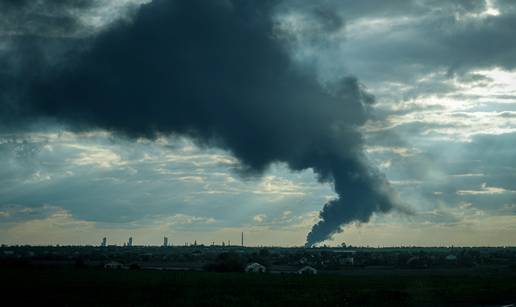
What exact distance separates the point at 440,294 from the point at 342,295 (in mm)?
10976

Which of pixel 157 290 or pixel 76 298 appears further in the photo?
pixel 157 290

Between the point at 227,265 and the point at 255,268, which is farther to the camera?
the point at 227,265

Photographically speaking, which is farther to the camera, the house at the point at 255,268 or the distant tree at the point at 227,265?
the distant tree at the point at 227,265

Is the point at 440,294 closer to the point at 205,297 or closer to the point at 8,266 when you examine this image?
the point at 205,297

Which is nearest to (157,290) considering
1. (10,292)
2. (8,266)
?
(10,292)

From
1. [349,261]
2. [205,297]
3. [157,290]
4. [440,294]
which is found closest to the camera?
[205,297]

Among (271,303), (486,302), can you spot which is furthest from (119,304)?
(486,302)

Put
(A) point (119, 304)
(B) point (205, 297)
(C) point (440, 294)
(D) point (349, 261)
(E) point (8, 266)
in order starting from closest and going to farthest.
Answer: (A) point (119, 304)
(B) point (205, 297)
(C) point (440, 294)
(E) point (8, 266)
(D) point (349, 261)

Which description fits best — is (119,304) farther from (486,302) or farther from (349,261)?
(349,261)

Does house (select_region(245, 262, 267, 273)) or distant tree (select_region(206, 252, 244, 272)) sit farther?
distant tree (select_region(206, 252, 244, 272))

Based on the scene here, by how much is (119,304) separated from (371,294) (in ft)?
85.9

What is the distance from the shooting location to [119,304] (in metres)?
49.7

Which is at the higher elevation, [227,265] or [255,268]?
[227,265]

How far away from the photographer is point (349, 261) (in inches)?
6604
